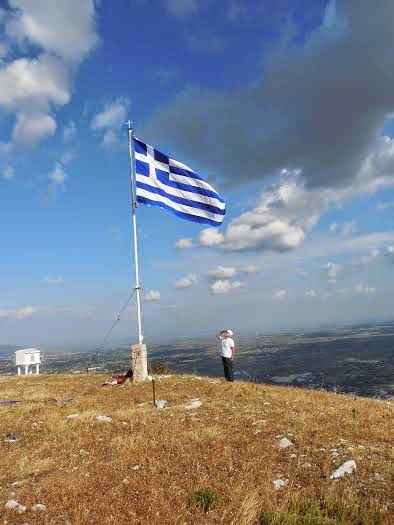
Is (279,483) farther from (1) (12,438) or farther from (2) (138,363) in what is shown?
(2) (138,363)

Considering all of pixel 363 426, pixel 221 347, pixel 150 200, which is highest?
pixel 150 200

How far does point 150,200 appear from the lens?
2183 cm

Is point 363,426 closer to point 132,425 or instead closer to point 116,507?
point 132,425

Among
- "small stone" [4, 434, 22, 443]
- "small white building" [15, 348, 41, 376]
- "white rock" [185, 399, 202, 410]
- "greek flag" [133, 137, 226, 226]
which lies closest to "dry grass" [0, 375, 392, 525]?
"small stone" [4, 434, 22, 443]

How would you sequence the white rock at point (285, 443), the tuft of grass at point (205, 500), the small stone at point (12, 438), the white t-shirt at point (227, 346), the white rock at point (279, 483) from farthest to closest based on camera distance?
1. the white t-shirt at point (227, 346)
2. the small stone at point (12, 438)
3. the white rock at point (285, 443)
4. the white rock at point (279, 483)
5. the tuft of grass at point (205, 500)

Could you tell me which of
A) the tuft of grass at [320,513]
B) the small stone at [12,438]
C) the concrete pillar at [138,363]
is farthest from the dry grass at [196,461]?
the concrete pillar at [138,363]

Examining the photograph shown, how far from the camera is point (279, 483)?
7.70m

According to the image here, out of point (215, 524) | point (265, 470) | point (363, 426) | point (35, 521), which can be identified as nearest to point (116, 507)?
point (35, 521)

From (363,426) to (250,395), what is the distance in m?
5.74

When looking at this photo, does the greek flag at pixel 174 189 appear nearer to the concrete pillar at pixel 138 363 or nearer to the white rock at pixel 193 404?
the concrete pillar at pixel 138 363

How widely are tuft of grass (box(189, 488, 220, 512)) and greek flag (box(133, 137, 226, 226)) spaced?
16271 millimetres

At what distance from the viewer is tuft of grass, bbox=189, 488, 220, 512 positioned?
6941mm

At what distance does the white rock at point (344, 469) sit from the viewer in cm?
791

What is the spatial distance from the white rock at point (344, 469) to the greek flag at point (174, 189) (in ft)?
53.1
